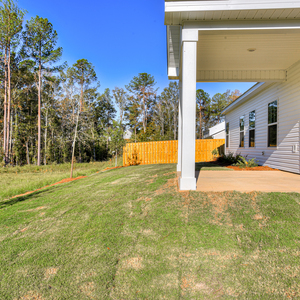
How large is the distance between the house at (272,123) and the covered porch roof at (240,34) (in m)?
0.65

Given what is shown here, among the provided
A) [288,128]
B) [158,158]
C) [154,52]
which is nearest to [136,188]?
[288,128]

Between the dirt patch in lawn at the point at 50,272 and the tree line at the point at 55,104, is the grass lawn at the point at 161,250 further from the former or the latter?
the tree line at the point at 55,104

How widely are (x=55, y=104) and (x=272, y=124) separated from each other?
2027cm

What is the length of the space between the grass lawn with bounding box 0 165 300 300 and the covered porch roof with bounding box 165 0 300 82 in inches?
126

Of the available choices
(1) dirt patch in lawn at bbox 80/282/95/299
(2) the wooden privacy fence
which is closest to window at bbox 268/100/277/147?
(2) the wooden privacy fence

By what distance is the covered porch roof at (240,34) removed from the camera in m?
3.34

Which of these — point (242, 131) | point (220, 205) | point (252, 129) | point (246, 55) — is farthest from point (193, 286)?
point (242, 131)

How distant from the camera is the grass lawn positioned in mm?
1718

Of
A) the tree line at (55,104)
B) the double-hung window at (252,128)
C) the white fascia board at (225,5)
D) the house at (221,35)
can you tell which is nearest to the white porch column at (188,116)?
the house at (221,35)

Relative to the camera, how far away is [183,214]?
8.96 feet

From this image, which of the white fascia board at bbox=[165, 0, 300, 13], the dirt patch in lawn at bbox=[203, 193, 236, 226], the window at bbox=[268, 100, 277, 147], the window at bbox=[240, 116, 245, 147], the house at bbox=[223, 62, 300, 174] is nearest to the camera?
the dirt patch in lawn at bbox=[203, 193, 236, 226]

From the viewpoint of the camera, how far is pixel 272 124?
21.8 ft

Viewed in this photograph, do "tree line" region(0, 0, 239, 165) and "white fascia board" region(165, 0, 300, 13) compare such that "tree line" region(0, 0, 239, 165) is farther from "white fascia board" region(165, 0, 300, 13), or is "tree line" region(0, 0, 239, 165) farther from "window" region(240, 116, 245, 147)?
"white fascia board" region(165, 0, 300, 13)

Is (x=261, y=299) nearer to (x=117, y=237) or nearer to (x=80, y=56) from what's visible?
(x=117, y=237)
